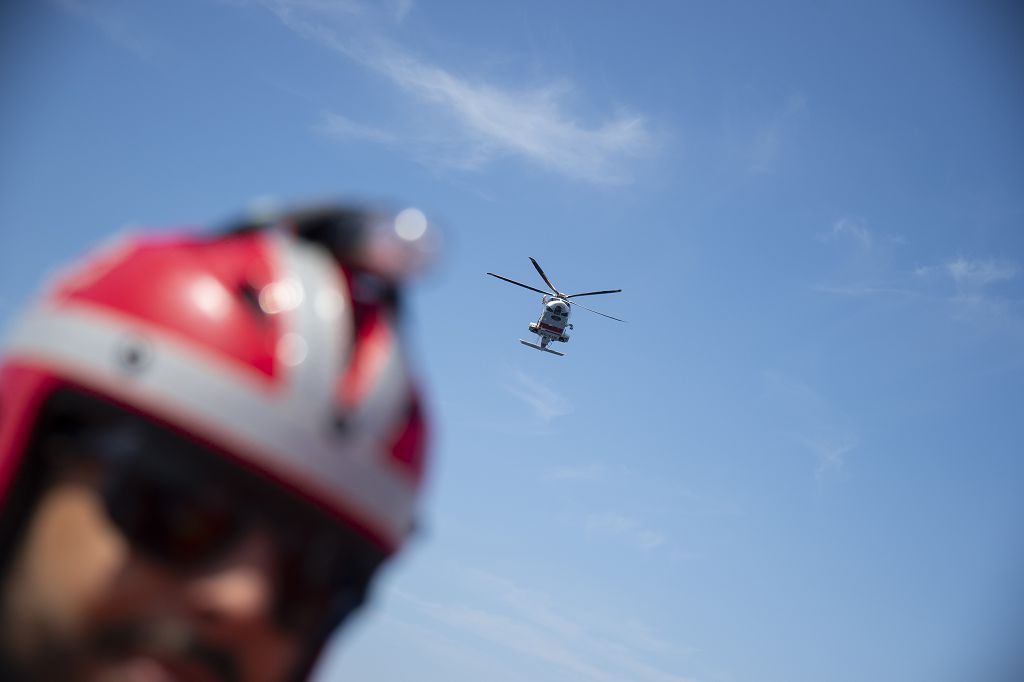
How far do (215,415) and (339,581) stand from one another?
773 mm

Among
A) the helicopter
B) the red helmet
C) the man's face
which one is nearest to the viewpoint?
the man's face

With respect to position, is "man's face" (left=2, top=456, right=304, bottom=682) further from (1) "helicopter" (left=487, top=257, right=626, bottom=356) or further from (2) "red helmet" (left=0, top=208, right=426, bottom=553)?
(1) "helicopter" (left=487, top=257, right=626, bottom=356)

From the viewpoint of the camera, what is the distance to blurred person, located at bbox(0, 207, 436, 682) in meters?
2.32

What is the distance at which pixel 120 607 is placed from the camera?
2295mm

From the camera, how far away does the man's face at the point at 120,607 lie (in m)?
2.28

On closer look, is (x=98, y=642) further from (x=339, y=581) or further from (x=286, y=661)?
(x=339, y=581)

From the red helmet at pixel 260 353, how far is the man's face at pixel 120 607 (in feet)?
0.93

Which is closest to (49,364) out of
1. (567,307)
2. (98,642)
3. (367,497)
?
(98,642)

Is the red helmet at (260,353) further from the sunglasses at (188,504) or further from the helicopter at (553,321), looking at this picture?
the helicopter at (553,321)

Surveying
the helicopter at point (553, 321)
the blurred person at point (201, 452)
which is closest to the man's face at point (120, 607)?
the blurred person at point (201, 452)

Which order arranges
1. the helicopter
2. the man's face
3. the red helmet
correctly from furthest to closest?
the helicopter
the red helmet
the man's face

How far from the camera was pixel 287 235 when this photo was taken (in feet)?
9.72

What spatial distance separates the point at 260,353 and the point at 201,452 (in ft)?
1.09

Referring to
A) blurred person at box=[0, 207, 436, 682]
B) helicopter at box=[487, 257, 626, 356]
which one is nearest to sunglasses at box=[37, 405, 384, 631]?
blurred person at box=[0, 207, 436, 682]
